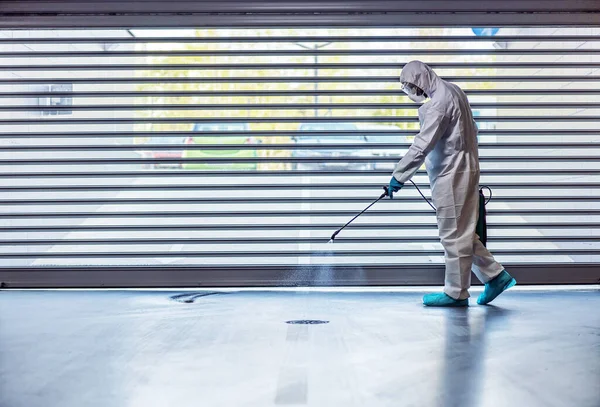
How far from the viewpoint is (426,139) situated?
614 cm

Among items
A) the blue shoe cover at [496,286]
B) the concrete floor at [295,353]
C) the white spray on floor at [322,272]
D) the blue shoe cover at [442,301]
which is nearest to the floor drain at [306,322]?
the concrete floor at [295,353]

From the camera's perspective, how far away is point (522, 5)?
763cm

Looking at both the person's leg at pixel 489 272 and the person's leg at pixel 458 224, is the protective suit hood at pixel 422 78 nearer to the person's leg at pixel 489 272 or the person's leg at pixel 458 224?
the person's leg at pixel 458 224

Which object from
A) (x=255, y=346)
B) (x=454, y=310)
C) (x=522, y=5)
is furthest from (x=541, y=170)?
(x=255, y=346)

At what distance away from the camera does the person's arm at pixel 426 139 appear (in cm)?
612

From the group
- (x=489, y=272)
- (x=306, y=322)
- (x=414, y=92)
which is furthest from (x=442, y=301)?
(x=414, y=92)

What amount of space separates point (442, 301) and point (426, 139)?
1.34 m

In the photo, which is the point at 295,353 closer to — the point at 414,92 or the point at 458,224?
the point at 458,224

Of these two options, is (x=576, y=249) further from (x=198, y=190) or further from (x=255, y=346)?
(x=255, y=346)

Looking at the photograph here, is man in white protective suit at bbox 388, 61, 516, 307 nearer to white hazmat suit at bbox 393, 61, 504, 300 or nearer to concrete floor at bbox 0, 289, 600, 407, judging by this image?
white hazmat suit at bbox 393, 61, 504, 300

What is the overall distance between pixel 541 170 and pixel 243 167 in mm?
3011

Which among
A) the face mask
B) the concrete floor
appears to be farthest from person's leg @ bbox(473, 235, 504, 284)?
the face mask

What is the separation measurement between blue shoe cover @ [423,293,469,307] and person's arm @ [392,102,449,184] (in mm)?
1055

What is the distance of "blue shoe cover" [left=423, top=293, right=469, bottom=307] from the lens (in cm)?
629
